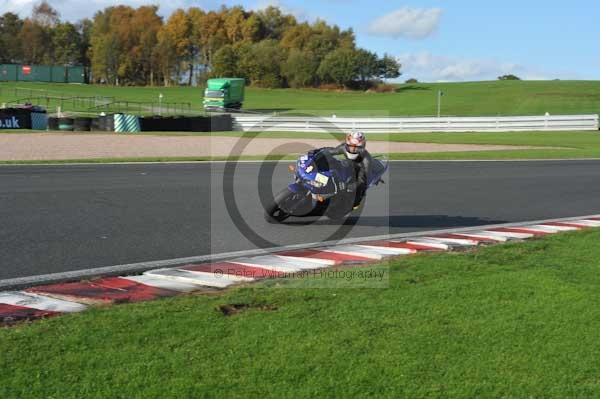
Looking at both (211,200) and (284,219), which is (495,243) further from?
(211,200)

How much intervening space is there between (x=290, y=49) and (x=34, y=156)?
294ft

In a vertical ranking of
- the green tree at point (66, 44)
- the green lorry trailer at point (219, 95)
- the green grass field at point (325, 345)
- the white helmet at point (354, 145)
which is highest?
the green tree at point (66, 44)

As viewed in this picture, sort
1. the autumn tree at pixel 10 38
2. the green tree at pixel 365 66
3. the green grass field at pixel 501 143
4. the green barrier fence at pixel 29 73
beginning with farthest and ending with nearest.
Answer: the autumn tree at pixel 10 38 → the green tree at pixel 365 66 → the green barrier fence at pixel 29 73 → the green grass field at pixel 501 143

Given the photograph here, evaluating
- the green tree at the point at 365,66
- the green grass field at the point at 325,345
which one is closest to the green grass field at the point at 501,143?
the green grass field at the point at 325,345

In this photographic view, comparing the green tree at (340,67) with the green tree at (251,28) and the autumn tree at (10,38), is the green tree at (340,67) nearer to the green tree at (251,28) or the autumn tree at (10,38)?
the green tree at (251,28)

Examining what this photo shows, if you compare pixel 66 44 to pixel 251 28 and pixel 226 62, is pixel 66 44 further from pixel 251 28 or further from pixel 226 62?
pixel 226 62

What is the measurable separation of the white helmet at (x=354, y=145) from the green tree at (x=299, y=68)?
3781 inches

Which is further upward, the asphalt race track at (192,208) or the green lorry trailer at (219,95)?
the green lorry trailer at (219,95)

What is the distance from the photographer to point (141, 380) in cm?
407

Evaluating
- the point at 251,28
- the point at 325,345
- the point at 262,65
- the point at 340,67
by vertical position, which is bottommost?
the point at 325,345

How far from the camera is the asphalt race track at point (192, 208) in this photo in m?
8.40

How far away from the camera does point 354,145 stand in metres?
9.53

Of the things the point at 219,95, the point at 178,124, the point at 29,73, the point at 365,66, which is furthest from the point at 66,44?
the point at 178,124

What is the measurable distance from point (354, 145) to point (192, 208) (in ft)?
11.8
